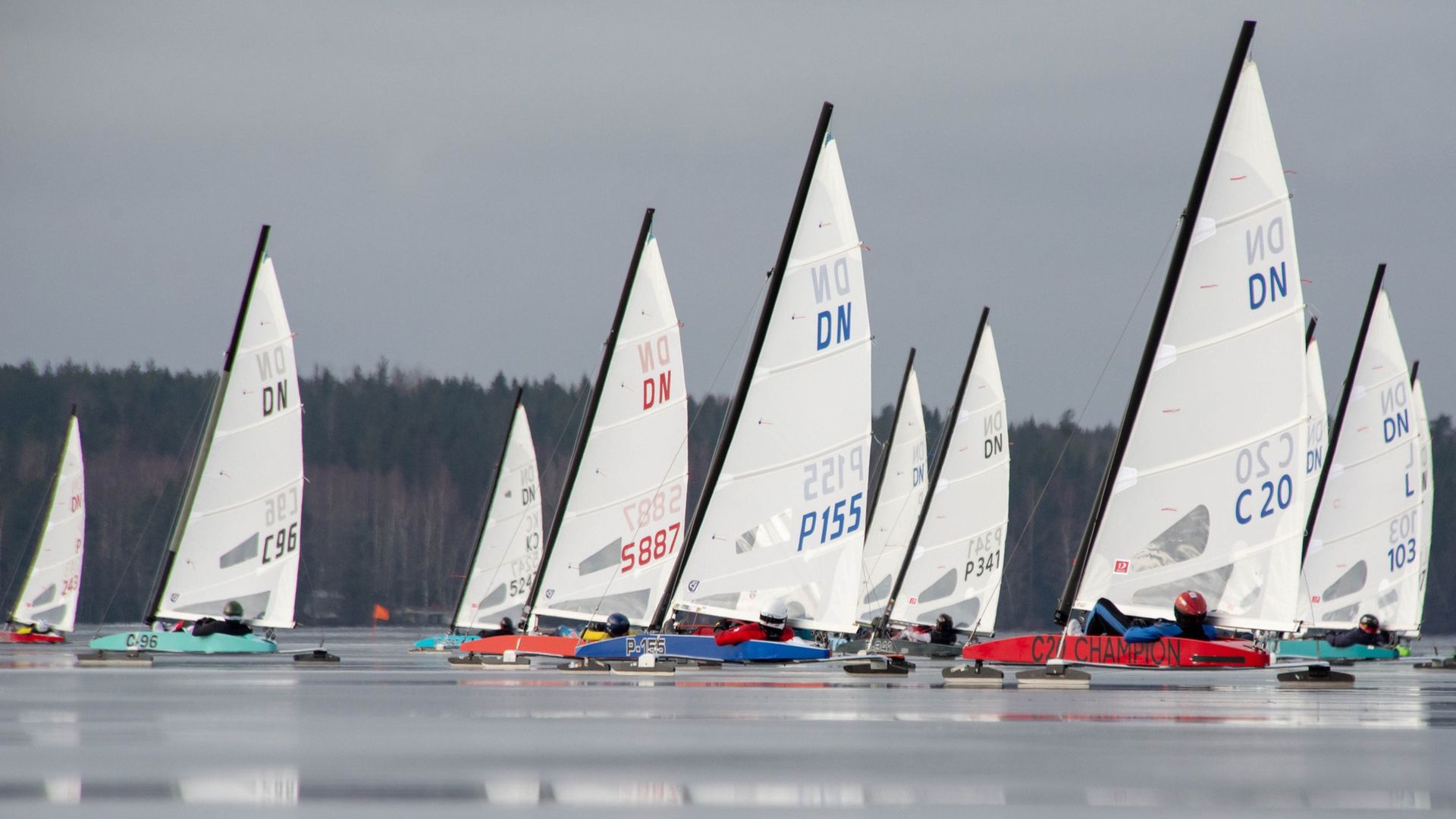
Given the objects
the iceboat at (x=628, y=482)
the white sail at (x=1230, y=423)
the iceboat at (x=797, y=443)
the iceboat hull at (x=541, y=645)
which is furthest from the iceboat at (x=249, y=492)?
the white sail at (x=1230, y=423)

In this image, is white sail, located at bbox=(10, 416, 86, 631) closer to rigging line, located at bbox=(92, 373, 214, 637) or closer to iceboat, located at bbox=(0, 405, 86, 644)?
iceboat, located at bbox=(0, 405, 86, 644)

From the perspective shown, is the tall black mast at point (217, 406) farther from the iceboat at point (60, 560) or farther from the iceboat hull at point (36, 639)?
the iceboat at point (60, 560)

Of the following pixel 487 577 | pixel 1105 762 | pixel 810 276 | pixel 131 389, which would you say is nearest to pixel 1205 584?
pixel 810 276

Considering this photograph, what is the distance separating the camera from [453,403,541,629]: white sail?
2053 inches

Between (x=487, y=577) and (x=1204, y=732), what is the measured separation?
3930 cm

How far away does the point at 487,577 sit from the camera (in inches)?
2064

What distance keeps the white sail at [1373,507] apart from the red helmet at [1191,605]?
19.2m

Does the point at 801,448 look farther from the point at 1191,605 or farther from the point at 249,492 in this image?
the point at 249,492

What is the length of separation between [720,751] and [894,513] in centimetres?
4334

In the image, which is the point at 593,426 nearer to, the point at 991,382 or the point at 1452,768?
the point at 991,382

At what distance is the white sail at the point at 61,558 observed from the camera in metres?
57.5

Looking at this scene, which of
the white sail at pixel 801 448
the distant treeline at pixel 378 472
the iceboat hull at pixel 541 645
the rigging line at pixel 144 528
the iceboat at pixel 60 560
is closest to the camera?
the white sail at pixel 801 448

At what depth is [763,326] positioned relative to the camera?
30094 mm

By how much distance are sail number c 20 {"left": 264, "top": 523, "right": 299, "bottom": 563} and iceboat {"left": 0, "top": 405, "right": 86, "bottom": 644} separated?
20.6 metres
